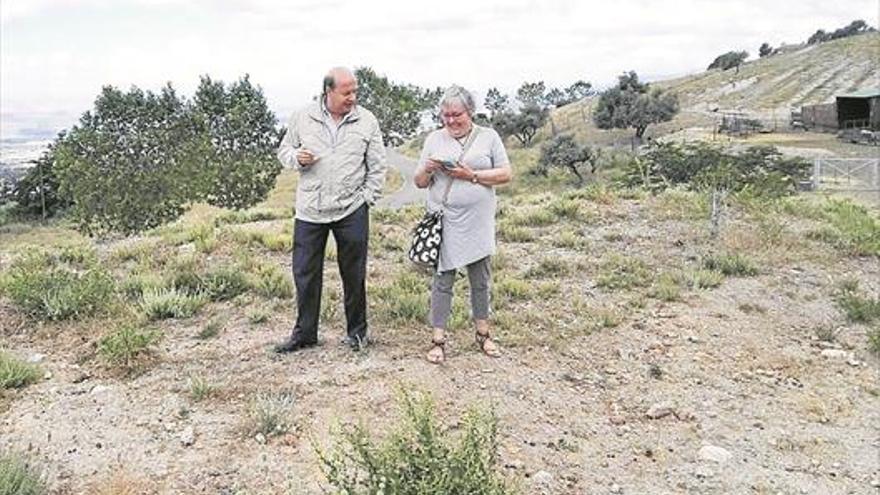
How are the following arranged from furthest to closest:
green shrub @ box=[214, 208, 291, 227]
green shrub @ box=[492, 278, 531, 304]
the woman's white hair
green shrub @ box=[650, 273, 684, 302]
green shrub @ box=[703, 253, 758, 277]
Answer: green shrub @ box=[214, 208, 291, 227] < green shrub @ box=[703, 253, 758, 277] < green shrub @ box=[650, 273, 684, 302] < green shrub @ box=[492, 278, 531, 304] < the woman's white hair

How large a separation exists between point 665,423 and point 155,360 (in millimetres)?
3272

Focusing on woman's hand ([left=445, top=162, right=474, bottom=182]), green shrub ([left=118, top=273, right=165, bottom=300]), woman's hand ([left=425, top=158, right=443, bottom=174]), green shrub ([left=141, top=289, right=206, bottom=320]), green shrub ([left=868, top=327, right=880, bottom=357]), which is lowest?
green shrub ([left=868, top=327, right=880, bottom=357])

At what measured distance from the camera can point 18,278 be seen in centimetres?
651

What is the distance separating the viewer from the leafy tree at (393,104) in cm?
7344

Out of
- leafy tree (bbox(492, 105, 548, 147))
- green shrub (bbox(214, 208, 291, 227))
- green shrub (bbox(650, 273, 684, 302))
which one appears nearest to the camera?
green shrub (bbox(650, 273, 684, 302))

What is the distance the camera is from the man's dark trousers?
5066mm

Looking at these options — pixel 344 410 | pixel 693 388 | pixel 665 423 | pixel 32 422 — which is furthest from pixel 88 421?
pixel 693 388

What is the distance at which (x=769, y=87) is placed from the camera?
65.1 meters

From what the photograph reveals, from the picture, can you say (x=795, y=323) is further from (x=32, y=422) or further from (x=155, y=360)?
(x=32, y=422)

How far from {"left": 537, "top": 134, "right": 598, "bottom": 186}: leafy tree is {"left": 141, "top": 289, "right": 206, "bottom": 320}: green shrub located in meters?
33.2

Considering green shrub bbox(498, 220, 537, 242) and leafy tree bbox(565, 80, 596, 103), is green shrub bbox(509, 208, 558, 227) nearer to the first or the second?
green shrub bbox(498, 220, 537, 242)

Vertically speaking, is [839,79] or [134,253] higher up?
[839,79]

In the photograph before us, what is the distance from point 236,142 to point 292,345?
1797 inches

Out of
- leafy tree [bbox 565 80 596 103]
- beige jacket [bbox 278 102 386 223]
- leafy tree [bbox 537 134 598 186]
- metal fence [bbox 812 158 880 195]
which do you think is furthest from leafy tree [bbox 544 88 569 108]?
beige jacket [bbox 278 102 386 223]
